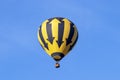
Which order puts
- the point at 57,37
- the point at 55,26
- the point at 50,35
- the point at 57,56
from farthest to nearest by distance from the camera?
the point at 55,26, the point at 50,35, the point at 57,37, the point at 57,56

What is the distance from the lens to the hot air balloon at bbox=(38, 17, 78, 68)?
173375mm

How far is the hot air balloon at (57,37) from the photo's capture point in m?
173

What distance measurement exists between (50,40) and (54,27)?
196 cm

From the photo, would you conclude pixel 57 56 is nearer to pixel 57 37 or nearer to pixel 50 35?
pixel 57 37

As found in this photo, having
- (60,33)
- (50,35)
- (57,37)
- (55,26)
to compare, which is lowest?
(57,37)

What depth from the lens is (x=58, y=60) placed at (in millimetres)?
173500

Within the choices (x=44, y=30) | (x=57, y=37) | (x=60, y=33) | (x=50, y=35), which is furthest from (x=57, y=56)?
(x=44, y=30)

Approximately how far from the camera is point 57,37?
570 ft

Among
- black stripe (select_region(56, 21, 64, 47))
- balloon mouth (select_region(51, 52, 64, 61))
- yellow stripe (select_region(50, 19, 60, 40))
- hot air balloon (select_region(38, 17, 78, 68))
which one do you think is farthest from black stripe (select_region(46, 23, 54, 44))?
balloon mouth (select_region(51, 52, 64, 61))

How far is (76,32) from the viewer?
577 ft

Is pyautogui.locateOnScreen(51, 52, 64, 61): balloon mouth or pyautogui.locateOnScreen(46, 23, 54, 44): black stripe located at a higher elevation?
pyautogui.locateOnScreen(46, 23, 54, 44): black stripe

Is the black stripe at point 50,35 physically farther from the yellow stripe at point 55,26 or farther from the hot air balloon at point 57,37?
the yellow stripe at point 55,26

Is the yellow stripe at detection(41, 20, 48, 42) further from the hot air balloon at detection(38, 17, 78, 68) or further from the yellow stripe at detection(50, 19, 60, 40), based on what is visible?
the yellow stripe at detection(50, 19, 60, 40)

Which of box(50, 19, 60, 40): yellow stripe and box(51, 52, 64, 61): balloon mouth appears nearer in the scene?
box(51, 52, 64, 61): balloon mouth
